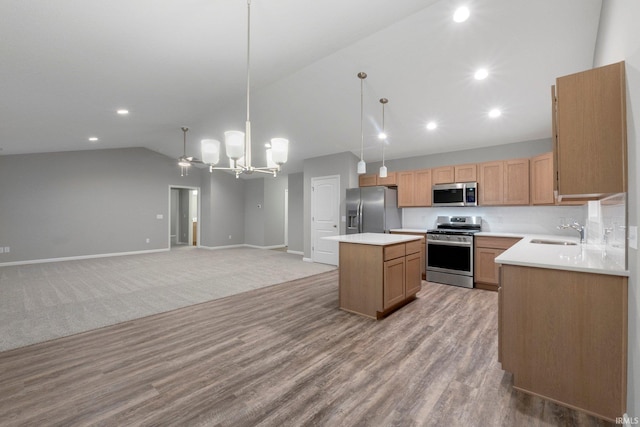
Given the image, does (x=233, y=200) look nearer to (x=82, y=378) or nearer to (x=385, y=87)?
(x=385, y=87)

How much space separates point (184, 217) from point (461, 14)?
10.7 m

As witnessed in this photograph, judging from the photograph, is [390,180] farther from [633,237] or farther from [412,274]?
[633,237]

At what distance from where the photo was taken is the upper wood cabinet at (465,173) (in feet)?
15.7

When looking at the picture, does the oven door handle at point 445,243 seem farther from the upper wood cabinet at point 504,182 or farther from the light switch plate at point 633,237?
the light switch plate at point 633,237

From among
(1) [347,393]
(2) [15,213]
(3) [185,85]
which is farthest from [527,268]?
(2) [15,213]

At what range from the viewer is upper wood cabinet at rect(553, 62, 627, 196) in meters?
1.59

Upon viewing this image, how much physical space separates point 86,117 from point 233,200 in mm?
5547

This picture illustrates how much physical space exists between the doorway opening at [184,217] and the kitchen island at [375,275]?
7974 mm

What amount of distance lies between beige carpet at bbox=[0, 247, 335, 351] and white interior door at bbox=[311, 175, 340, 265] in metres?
0.41

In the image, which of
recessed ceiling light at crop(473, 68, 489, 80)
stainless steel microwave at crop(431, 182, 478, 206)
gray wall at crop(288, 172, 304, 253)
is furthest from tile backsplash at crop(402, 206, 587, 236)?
gray wall at crop(288, 172, 304, 253)

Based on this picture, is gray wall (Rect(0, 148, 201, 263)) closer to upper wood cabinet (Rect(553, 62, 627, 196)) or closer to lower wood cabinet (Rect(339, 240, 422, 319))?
lower wood cabinet (Rect(339, 240, 422, 319))

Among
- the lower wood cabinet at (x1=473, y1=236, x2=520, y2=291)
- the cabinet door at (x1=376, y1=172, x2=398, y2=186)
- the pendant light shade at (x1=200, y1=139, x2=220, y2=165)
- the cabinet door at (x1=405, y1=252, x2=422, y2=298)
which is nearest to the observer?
the pendant light shade at (x1=200, y1=139, x2=220, y2=165)

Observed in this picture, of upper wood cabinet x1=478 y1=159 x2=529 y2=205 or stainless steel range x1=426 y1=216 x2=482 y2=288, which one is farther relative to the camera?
stainless steel range x1=426 y1=216 x2=482 y2=288

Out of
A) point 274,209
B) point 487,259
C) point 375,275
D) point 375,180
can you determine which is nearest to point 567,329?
point 375,275
